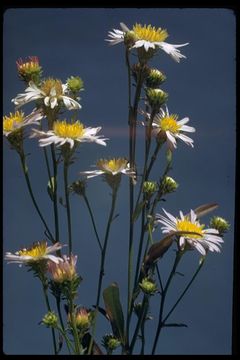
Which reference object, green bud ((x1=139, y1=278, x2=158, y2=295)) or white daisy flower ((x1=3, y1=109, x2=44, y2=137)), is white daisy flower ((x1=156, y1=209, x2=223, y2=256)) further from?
white daisy flower ((x1=3, y1=109, x2=44, y2=137))

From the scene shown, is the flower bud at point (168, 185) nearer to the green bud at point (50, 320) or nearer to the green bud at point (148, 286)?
the green bud at point (148, 286)

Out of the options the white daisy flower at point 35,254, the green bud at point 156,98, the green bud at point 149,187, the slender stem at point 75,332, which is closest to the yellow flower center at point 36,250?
the white daisy flower at point 35,254

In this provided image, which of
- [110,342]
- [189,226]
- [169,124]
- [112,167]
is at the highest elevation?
[169,124]

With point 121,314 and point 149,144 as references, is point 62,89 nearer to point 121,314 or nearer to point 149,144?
point 149,144

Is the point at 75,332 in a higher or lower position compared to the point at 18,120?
lower

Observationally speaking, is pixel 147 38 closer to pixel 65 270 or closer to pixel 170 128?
→ pixel 170 128

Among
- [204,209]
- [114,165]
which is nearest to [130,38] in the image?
[114,165]
